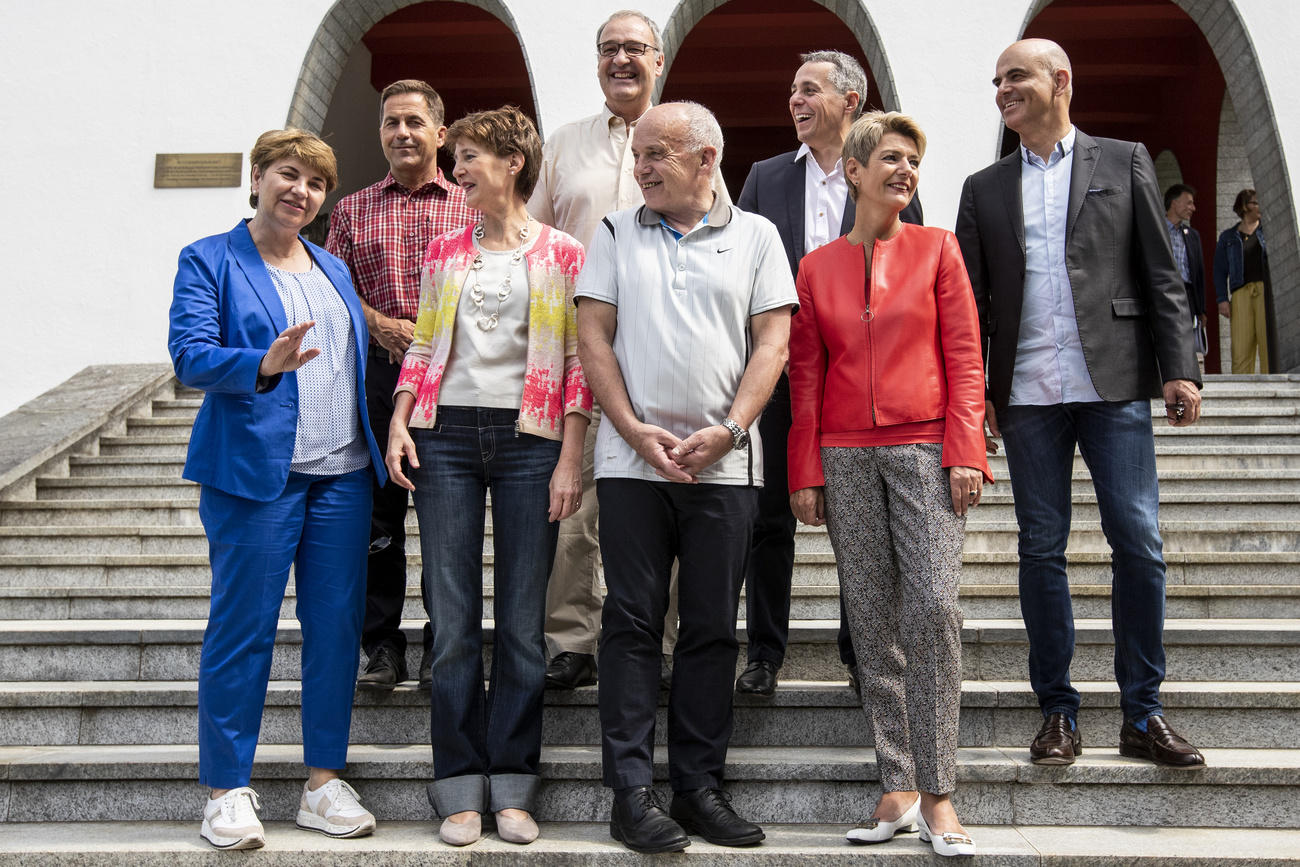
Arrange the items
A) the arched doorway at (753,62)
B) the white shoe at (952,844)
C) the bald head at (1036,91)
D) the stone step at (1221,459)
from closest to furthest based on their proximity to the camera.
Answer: the white shoe at (952,844) → the bald head at (1036,91) → the stone step at (1221,459) → the arched doorway at (753,62)

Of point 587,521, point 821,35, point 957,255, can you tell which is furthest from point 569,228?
Result: point 821,35

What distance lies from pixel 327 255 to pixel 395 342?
0.38m

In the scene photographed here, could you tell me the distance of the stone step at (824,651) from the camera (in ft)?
11.3

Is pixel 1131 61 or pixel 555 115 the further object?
pixel 1131 61

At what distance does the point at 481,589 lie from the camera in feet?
9.41

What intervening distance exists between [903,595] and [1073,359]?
88 cm

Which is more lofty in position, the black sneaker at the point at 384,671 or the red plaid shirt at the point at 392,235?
the red plaid shirt at the point at 392,235

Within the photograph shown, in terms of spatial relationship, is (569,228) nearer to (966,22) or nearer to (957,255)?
(957,255)

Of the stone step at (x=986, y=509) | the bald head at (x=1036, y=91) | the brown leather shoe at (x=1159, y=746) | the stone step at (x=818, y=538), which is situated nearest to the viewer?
the brown leather shoe at (x=1159, y=746)

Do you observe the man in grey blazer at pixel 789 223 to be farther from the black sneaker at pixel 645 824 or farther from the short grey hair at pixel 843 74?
the black sneaker at pixel 645 824

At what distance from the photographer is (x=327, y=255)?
3.12 m

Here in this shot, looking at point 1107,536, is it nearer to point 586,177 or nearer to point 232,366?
point 586,177

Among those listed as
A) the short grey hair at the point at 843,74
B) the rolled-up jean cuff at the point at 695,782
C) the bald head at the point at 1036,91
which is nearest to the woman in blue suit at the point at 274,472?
the rolled-up jean cuff at the point at 695,782

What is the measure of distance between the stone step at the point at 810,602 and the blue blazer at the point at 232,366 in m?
1.42
